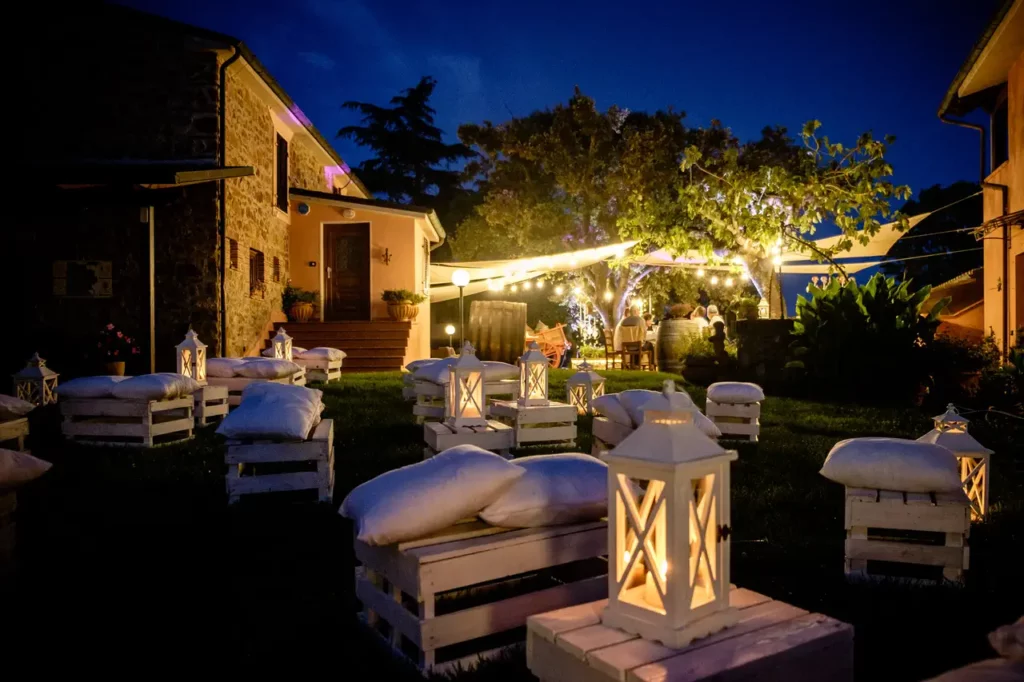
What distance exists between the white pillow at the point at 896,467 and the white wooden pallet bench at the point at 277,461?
2.62 m

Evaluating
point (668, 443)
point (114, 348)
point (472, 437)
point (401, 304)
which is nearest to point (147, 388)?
point (472, 437)

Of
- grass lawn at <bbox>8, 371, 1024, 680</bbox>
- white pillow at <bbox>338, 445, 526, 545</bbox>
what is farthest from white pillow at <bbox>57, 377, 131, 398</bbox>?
white pillow at <bbox>338, 445, 526, 545</bbox>

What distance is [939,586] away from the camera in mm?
2625

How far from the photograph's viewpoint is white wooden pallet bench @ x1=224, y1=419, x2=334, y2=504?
3920mm

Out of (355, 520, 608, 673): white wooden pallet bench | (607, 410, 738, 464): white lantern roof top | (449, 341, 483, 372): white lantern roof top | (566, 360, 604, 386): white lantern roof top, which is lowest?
(355, 520, 608, 673): white wooden pallet bench

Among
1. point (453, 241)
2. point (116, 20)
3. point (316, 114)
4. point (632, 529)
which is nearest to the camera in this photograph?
point (632, 529)

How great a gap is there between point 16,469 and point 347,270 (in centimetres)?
1266

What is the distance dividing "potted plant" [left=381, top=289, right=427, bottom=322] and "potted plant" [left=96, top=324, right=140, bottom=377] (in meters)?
5.40

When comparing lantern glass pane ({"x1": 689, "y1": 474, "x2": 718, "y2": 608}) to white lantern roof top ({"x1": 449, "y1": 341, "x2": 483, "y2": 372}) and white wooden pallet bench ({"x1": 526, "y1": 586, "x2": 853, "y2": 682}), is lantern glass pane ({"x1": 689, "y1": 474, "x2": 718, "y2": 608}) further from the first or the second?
white lantern roof top ({"x1": 449, "y1": 341, "x2": 483, "y2": 372})

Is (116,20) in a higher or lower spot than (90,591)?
higher

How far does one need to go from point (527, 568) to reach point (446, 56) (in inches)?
5992

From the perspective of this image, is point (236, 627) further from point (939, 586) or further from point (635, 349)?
point (635, 349)

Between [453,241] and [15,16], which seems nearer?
[15,16]

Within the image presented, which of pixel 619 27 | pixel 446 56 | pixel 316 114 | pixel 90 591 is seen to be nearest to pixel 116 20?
pixel 90 591
